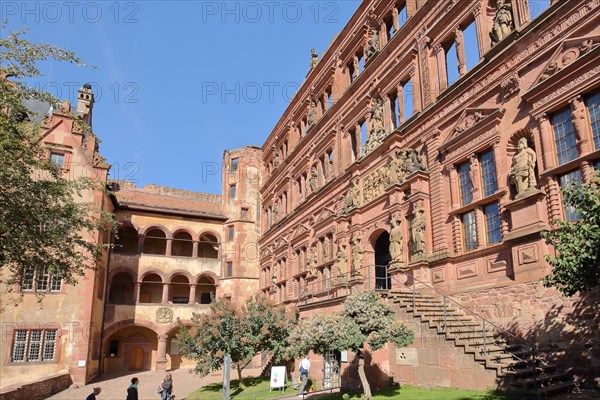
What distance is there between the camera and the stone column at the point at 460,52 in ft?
53.6

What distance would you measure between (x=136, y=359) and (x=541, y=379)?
32.7 metres

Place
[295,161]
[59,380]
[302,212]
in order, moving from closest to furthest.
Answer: [59,380] → [302,212] → [295,161]

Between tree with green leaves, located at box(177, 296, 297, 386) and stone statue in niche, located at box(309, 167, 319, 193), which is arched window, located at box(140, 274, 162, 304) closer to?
stone statue in niche, located at box(309, 167, 319, 193)

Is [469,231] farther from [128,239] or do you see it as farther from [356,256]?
[128,239]

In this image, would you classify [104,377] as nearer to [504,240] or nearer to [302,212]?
[302,212]

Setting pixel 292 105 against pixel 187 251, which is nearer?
pixel 292 105

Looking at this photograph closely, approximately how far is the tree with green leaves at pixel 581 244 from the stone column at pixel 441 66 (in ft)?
31.7

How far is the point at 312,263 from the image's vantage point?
2664 centimetres

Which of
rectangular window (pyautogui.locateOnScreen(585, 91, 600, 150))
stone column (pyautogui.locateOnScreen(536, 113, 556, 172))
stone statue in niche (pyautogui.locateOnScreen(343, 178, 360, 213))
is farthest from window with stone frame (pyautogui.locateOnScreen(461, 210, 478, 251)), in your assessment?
stone statue in niche (pyautogui.locateOnScreen(343, 178, 360, 213))

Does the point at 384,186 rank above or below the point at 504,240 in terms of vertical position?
above

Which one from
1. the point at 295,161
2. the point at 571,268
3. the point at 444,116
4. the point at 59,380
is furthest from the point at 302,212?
the point at 571,268

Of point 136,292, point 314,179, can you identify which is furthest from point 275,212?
point 136,292

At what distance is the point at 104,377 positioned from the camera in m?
30.3

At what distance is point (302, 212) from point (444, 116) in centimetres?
1417
